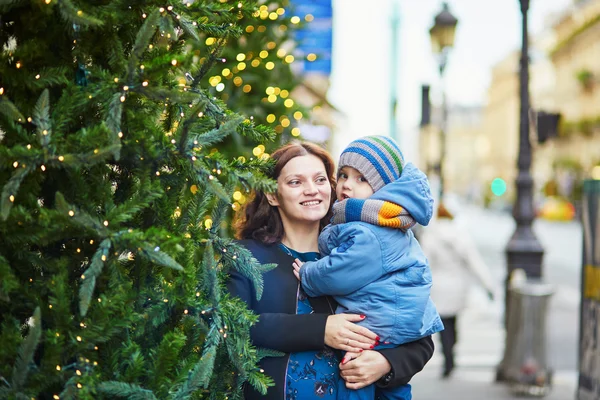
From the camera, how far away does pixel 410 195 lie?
3.05m

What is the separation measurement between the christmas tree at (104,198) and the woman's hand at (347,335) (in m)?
0.53

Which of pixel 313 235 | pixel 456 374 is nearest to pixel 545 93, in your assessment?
pixel 456 374

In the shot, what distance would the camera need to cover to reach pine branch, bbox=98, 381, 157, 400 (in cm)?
218

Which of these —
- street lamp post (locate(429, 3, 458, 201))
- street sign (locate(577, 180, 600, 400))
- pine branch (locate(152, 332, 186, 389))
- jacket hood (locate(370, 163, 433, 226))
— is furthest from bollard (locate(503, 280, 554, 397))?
street lamp post (locate(429, 3, 458, 201))

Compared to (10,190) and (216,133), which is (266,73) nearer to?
(216,133)

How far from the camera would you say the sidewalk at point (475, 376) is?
8750mm

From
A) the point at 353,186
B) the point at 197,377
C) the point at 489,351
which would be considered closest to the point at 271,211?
the point at 353,186

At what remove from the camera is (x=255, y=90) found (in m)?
6.63

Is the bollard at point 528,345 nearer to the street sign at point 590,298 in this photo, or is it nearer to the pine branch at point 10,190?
the street sign at point 590,298

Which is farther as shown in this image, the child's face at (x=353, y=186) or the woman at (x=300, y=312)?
the child's face at (x=353, y=186)

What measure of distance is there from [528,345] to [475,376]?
1159 millimetres

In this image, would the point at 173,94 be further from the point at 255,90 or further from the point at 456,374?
Result: the point at 456,374

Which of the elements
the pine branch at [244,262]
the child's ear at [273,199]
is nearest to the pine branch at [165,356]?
the pine branch at [244,262]

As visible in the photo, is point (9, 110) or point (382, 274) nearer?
point (9, 110)
